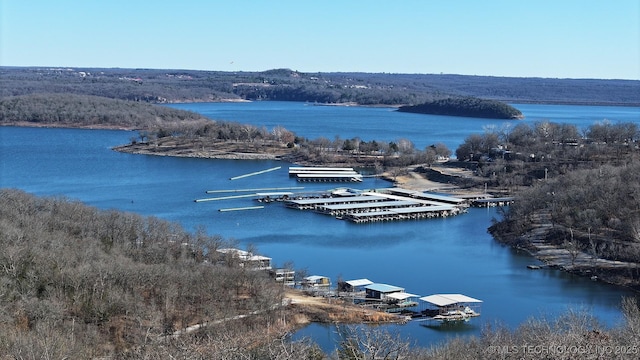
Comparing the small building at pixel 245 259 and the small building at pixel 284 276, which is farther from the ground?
the small building at pixel 245 259

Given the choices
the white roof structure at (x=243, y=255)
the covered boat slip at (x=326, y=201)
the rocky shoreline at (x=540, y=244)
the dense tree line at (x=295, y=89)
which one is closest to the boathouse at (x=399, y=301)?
the white roof structure at (x=243, y=255)

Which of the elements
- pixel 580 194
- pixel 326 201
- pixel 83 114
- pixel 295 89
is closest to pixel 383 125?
pixel 83 114

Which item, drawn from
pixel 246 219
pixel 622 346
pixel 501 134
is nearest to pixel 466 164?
pixel 501 134

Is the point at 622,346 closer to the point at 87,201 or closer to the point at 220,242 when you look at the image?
the point at 220,242

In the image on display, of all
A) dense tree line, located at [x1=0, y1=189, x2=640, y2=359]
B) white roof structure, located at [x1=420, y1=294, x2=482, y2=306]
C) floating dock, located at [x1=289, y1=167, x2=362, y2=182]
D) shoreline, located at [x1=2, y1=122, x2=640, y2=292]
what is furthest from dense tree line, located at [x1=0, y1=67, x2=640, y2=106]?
white roof structure, located at [x1=420, y1=294, x2=482, y2=306]

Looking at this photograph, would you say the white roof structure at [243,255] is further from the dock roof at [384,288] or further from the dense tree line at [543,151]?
the dense tree line at [543,151]
